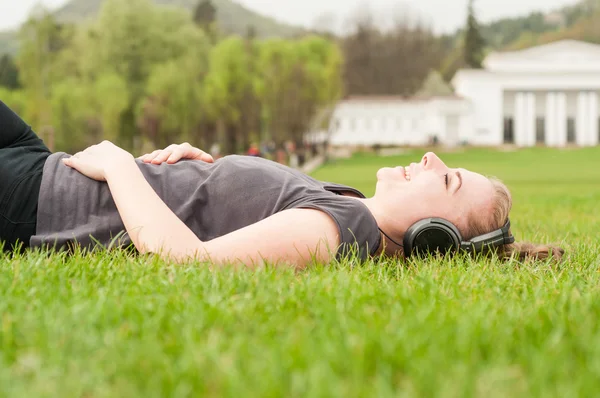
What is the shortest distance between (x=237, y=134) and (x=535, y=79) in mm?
45016

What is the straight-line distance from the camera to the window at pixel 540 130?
92.7 m

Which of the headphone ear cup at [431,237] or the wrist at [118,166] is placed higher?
the wrist at [118,166]

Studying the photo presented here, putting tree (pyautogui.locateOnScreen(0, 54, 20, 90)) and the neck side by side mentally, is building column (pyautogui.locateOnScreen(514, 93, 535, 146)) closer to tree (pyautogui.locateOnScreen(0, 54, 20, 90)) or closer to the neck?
tree (pyautogui.locateOnScreen(0, 54, 20, 90))

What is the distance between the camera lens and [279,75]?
5653cm

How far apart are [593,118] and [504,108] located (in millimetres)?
10434

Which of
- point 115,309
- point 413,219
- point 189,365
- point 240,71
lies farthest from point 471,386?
point 240,71

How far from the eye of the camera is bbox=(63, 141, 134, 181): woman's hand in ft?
12.3

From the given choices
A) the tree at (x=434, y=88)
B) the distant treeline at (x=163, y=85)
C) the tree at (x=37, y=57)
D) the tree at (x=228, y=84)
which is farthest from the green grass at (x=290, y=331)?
the tree at (x=434, y=88)

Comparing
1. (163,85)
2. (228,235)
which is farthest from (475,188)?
(163,85)

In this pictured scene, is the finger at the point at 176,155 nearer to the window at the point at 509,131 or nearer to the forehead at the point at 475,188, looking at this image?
the forehead at the point at 475,188

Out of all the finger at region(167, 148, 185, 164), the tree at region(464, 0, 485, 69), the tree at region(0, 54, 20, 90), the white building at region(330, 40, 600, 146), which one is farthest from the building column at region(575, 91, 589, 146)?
the finger at region(167, 148, 185, 164)

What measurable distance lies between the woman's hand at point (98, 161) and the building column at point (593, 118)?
3713 inches

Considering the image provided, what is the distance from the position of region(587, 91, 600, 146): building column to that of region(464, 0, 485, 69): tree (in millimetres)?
23167

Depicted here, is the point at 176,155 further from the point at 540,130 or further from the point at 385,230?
the point at 540,130
